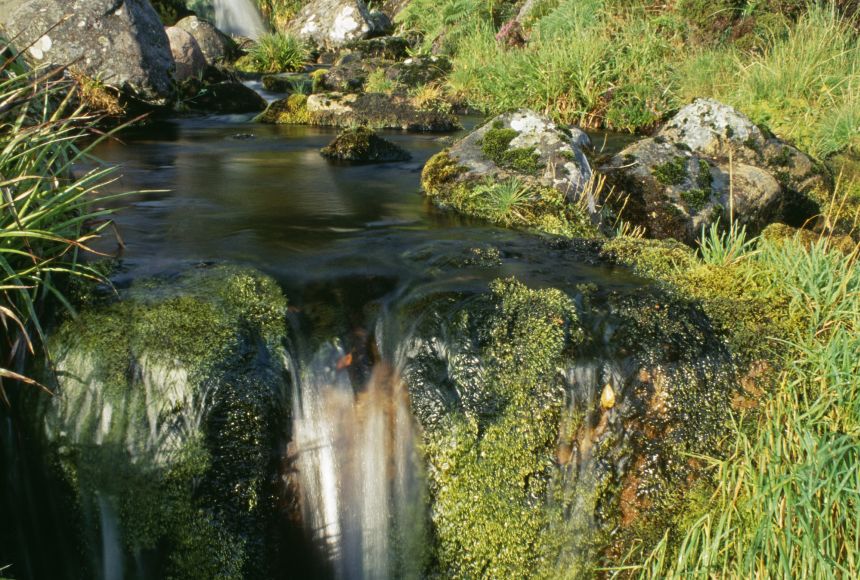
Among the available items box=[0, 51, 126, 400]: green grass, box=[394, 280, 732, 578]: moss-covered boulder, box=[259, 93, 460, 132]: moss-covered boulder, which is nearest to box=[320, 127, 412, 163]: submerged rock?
box=[259, 93, 460, 132]: moss-covered boulder

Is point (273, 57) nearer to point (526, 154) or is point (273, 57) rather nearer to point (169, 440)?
point (526, 154)

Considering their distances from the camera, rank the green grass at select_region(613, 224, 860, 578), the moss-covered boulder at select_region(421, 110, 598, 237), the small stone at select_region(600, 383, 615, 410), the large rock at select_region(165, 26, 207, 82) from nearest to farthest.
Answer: the green grass at select_region(613, 224, 860, 578) < the small stone at select_region(600, 383, 615, 410) < the moss-covered boulder at select_region(421, 110, 598, 237) < the large rock at select_region(165, 26, 207, 82)

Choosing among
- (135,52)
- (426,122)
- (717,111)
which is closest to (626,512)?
(717,111)

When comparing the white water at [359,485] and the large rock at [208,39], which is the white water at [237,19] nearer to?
the large rock at [208,39]

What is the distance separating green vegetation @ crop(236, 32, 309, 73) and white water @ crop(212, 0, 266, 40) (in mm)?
8427

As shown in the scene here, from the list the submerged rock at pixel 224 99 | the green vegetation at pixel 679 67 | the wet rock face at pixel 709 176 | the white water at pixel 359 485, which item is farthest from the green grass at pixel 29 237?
the submerged rock at pixel 224 99

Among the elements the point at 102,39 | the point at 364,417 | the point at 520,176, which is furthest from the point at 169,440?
the point at 102,39

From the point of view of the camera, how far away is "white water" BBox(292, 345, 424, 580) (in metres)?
3.34

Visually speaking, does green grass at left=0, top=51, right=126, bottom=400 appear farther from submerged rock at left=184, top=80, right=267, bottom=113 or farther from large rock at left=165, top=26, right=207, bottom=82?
large rock at left=165, top=26, right=207, bottom=82

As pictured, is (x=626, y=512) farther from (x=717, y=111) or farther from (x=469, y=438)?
(x=717, y=111)

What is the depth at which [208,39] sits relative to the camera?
18250 millimetres

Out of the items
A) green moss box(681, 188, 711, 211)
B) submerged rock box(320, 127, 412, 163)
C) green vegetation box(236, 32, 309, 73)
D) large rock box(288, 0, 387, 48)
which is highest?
large rock box(288, 0, 387, 48)

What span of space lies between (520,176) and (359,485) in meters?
3.88

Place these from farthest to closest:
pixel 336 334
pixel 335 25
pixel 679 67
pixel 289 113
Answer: pixel 335 25 < pixel 289 113 < pixel 679 67 < pixel 336 334
